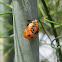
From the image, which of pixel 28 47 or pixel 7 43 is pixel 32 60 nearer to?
pixel 28 47

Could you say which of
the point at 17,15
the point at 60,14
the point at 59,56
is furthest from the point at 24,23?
the point at 60,14

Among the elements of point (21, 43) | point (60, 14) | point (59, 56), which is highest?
point (60, 14)

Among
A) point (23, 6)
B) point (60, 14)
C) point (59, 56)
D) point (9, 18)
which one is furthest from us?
point (60, 14)

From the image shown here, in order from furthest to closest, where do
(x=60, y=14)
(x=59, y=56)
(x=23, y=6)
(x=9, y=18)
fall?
1. (x=60, y=14)
2. (x=9, y=18)
3. (x=59, y=56)
4. (x=23, y=6)

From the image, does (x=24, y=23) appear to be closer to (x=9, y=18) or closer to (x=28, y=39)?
(x=28, y=39)

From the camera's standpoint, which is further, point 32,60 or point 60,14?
point 60,14

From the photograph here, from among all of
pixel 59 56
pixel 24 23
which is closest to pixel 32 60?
pixel 24 23

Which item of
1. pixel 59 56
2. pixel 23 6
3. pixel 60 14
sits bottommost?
pixel 59 56

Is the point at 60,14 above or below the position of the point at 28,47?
above

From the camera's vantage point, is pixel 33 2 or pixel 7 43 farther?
pixel 7 43
